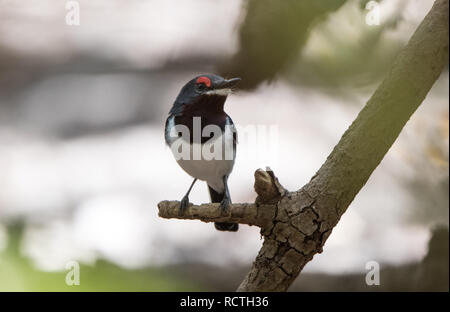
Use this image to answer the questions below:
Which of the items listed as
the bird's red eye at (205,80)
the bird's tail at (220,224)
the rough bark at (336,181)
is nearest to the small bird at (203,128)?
the bird's red eye at (205,80)

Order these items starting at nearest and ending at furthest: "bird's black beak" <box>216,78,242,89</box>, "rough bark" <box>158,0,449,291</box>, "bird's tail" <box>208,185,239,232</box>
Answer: "rough bark" <box>158,0,449,291</box>, "bird's black beak" <box>216,78,242,89</box>, "bird's tail" <box>208,185,239,232</box>

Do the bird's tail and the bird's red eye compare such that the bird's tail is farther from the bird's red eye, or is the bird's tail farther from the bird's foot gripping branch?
the bird's foot gripping branch

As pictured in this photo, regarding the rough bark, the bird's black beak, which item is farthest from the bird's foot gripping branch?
the bird's black beak

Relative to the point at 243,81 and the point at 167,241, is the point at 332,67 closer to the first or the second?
the point at 243,81

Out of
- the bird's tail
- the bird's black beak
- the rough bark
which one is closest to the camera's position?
the rough bark

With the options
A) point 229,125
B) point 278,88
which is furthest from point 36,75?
point 229,125

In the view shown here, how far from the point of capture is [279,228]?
139cm

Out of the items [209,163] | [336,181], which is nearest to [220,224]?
[209,163]

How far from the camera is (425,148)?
2422 millimetres

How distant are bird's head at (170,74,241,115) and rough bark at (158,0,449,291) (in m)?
0.42

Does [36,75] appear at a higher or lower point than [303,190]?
higher

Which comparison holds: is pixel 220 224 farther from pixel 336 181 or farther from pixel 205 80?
pixel 336 181

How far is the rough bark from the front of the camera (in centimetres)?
132

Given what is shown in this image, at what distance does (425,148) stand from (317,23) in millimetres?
803
